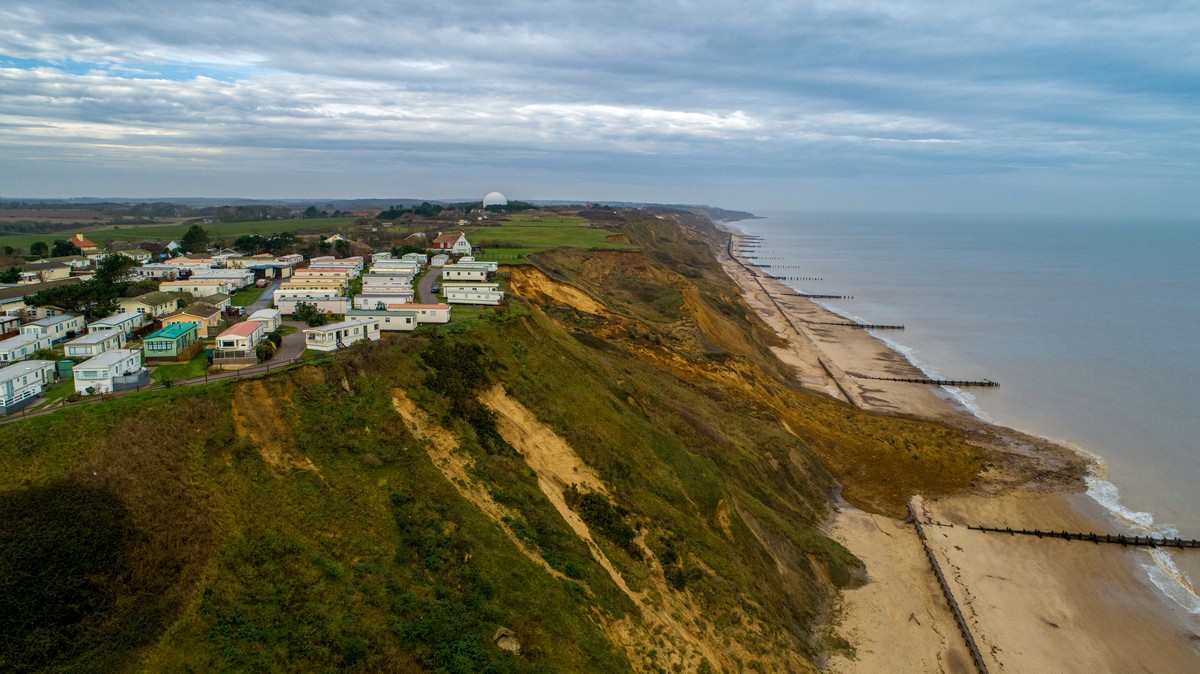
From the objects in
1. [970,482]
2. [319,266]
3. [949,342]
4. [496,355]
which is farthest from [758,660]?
[949,342]

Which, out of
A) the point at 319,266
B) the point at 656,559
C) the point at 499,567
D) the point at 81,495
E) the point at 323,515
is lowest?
the point at 656,559

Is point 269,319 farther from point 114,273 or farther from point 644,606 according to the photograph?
point 644,606

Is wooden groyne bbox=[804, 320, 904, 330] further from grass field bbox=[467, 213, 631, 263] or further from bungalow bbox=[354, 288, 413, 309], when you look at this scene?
bungalow bbox=[354, 288, 413, 309]

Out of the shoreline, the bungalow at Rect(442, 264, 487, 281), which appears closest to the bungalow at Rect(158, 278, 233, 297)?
the bungalow at Rect(442, 264, 487, 281)

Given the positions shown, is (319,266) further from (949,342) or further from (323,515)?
(949,342)

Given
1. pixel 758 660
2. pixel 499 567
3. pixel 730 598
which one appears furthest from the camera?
pixel 730 598

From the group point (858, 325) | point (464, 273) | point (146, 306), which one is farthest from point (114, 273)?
point (858, 325)

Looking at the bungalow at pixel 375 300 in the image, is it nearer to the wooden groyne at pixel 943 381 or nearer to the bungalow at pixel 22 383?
the bungalow at pixel 22 383
